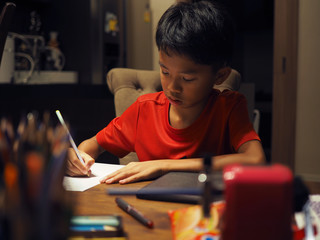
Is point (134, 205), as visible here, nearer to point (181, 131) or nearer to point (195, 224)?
point (195, 224)

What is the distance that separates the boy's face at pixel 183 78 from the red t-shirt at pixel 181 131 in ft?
0.48

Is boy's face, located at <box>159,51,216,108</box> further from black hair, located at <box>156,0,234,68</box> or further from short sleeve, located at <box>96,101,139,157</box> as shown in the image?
short sleeve, located at <box>96,101,139,157</box>

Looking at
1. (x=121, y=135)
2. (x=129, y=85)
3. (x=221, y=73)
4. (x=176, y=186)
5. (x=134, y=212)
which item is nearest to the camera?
(x=134, y=212)

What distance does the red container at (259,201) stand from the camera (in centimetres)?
33

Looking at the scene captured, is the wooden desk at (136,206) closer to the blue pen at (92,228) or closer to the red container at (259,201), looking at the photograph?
the blue pen at (92,228)

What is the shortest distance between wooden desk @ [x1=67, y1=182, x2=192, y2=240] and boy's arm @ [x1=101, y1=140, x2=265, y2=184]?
1.5 inches

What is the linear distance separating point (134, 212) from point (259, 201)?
0.94 ft

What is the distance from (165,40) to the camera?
3.25ft

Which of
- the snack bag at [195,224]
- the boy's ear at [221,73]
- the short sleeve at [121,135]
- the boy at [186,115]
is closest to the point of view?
the snack bag at [195,224]

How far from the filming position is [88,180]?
854 millimetres

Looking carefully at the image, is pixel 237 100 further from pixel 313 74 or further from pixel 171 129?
pixel 313 74

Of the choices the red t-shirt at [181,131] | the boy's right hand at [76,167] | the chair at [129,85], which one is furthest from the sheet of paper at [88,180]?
the chair at [129,85]

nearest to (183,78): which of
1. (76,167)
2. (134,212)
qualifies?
(76,167)

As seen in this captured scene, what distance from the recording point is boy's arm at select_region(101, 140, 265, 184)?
2.70 ft
